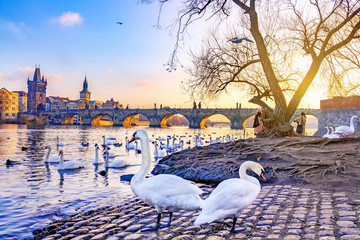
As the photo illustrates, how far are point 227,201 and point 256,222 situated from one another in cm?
80

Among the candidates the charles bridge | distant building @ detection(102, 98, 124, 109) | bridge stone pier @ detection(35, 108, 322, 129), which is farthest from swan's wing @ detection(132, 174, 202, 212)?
distant building @ detection(102, 98, 124, 109)

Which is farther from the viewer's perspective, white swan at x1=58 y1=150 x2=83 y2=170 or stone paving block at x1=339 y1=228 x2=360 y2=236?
white swan at x1=58 y1=150 x2=83 y2=170

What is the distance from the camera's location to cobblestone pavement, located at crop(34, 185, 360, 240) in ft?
11.4

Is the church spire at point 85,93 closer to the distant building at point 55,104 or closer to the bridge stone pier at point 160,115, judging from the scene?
the distant building at point 55,104

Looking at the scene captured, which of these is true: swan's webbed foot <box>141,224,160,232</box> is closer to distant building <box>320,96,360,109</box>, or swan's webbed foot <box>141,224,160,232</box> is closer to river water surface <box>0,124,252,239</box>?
river water surface <box>0,124,252,239</box>

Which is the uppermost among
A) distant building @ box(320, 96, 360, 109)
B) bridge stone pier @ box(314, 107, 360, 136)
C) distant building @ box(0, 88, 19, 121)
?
distant building @ box(0, 88, 19, 121)

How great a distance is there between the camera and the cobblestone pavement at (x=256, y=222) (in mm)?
3469

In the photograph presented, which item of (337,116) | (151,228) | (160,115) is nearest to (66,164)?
(151,228)

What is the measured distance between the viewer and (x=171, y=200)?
12.2ft

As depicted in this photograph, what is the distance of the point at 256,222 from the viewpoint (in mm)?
3943

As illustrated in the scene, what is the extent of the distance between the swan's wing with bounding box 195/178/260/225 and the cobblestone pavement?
290 mm

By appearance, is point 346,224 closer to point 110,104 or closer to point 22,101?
point 22,101

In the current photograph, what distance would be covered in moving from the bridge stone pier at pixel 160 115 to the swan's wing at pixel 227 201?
71.9m

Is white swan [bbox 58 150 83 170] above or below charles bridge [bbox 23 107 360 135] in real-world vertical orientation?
below
